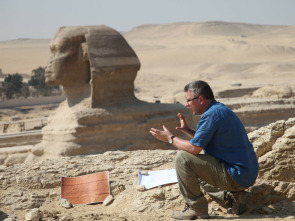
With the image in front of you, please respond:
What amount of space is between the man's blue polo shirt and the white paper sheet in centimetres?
92

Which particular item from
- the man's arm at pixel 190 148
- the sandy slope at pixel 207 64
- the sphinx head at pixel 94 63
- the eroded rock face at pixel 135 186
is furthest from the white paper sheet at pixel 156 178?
the sandy slope at pixel 207 64

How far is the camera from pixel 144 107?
31.3 ft

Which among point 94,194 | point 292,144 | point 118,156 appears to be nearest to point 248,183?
point 292,144

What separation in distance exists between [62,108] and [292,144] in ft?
21.9

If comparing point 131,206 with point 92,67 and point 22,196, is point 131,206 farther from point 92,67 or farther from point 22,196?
point 92,67

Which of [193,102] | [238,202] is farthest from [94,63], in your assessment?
[238,202]

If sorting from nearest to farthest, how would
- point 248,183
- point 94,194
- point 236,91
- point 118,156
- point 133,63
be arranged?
point 248,183 < point 94,194 < point 118,156 < point 133,63 < point 236,91

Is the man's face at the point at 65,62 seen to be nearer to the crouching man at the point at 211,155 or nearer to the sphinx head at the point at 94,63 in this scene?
the sphinx head at the point at 94,63

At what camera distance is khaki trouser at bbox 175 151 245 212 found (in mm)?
3320

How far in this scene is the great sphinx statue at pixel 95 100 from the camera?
882 cm

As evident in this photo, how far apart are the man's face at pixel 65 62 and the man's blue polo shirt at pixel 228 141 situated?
247 inches

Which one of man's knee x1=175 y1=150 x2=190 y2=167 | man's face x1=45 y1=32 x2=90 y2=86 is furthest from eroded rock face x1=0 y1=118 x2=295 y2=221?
man's face x1=45 y1=32 x2=90 y2=86

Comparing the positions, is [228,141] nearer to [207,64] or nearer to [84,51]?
[84,51]

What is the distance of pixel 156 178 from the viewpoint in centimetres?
428
